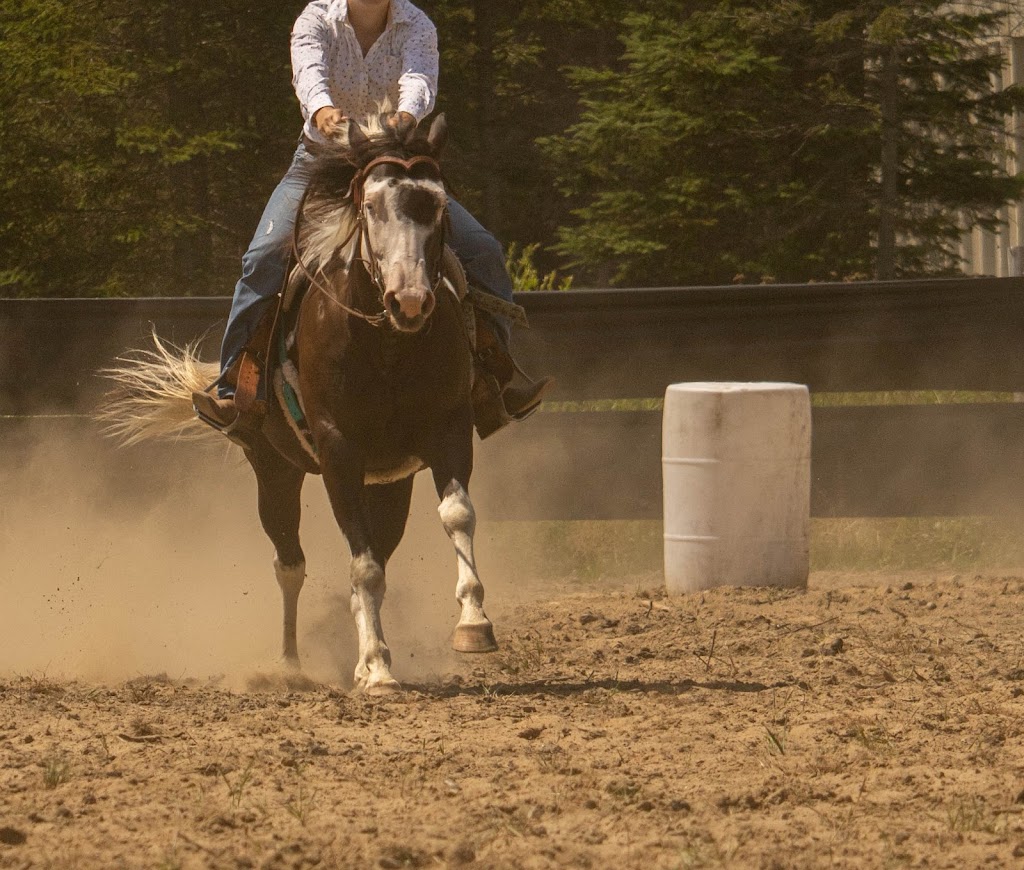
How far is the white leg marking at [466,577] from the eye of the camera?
20.8ft

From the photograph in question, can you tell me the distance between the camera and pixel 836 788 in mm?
4785

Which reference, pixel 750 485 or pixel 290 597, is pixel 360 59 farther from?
pixel 750 485

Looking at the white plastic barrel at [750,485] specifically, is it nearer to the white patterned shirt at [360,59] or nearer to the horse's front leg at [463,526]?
the horse's front leg at [463,526]

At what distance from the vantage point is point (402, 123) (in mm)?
6559

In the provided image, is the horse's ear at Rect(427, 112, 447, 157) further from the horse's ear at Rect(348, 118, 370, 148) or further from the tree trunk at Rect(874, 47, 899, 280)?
the tree trunk at Rect(874, 47, 899, 280)

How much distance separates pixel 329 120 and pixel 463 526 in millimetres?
1622

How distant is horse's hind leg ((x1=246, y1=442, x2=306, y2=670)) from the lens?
26.5 feet

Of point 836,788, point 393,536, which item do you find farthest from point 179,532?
point 836,788

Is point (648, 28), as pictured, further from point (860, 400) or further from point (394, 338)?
point (394, 338)

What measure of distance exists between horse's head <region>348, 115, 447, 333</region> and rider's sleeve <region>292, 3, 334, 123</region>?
0.33 metres

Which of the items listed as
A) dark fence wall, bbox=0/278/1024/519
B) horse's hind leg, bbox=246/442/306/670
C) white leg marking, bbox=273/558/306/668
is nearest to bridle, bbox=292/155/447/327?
horse's hind leg, bbox=246/442/306/670

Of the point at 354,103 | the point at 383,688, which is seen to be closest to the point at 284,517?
the point at 383,688

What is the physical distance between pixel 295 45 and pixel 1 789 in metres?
3.40

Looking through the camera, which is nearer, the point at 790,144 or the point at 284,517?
the point at 284,517
